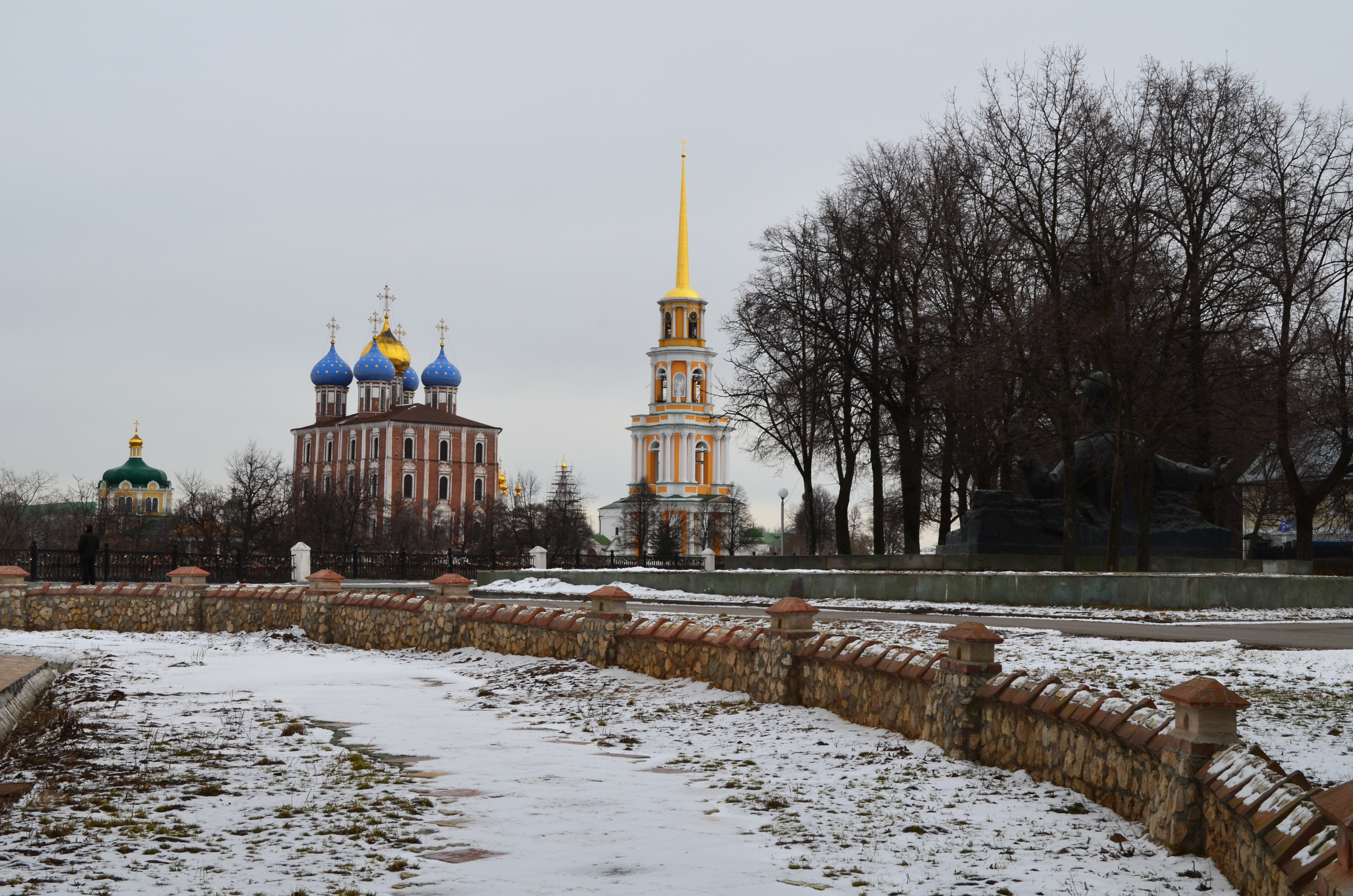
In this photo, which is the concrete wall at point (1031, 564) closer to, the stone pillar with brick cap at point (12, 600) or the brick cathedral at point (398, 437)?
the stone pillar with brick cap at point (12, 600)

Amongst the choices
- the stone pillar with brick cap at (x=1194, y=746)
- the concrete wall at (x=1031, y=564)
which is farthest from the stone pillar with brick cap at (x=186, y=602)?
the stone pillar with brick cap at (x=1194, y=746)

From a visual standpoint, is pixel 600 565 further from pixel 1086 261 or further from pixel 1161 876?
pixel 1161 876

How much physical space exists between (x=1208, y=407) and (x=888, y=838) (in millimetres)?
25627

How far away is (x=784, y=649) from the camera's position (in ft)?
37.8

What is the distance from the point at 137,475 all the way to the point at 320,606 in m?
143

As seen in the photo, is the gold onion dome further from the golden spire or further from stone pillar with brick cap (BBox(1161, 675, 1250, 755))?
stone pillar with brick cap (BBox(1161, 675, 1250, 755))

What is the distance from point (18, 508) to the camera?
239 ft

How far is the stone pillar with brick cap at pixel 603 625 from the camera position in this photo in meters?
14.8

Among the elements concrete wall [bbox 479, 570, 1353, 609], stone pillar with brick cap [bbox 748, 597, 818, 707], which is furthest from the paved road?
stone pillar with brick cap [bbox 748, 597, 818, 707]

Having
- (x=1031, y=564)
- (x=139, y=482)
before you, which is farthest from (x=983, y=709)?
(x=139, y=482)

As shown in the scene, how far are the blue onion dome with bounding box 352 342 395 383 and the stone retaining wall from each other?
105 m

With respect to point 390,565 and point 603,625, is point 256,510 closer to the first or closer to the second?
point 390,565

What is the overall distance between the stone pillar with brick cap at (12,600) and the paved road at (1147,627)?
10751 millimetres

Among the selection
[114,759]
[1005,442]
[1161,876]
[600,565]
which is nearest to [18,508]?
[600,565]
